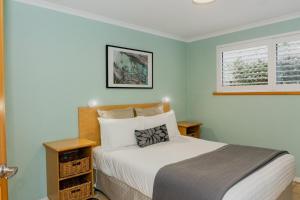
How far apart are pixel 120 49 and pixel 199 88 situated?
5.85 ft

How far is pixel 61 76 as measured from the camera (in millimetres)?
2697

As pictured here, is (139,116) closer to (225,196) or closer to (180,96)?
(180,96)

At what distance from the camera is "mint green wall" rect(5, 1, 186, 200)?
2.36 metres

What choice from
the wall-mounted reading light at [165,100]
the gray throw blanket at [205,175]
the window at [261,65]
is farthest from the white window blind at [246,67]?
the gray throw blanket at [205,175]

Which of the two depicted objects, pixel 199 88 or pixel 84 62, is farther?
pixel 199 88

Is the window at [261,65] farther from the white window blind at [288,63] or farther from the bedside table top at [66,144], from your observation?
the bedside table top at [66,144]

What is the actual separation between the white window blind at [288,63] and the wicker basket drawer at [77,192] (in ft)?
9.98

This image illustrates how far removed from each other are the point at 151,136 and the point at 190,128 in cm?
137

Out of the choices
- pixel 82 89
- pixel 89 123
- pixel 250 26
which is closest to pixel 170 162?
pixel 89 123

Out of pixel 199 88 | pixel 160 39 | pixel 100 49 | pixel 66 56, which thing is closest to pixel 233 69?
pixel 199 88

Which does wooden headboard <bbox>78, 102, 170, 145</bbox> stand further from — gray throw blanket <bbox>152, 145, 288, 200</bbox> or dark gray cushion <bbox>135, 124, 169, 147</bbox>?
gray throw blanket <bbox>152, 145, 288, 200</bbox>

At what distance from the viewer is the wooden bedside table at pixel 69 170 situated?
7.58 ft

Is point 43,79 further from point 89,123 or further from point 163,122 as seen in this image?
point 163,122

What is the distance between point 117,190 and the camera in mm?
2414
